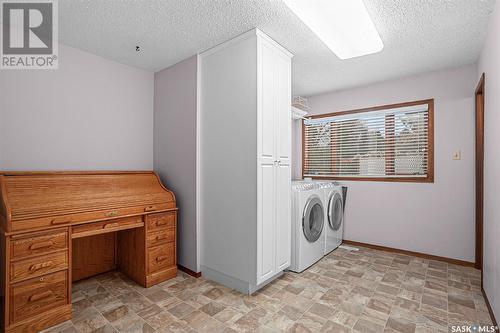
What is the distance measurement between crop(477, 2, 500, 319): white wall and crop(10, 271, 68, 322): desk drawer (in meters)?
3.19

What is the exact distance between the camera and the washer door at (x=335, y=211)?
3.37 meters

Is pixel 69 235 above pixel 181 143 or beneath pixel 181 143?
beneath

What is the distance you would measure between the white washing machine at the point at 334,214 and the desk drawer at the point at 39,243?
2.80 m

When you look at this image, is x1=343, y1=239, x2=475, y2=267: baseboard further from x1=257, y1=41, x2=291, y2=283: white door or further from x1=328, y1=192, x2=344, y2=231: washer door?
x1=257, y1=41, x2=291, y2=283: white door

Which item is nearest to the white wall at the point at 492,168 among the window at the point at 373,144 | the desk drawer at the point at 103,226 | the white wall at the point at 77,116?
the window at the point at 373,144

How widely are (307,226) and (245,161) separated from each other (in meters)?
1.15

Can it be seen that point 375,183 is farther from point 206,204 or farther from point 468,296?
point 206,204

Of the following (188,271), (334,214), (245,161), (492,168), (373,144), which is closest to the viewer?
(492,168)

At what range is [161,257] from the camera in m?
2.55

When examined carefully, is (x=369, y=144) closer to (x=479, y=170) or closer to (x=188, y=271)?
(x=479, y=170)

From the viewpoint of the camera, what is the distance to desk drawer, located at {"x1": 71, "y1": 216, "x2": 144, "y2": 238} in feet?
6.66

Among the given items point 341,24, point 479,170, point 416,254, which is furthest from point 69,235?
point 479,170

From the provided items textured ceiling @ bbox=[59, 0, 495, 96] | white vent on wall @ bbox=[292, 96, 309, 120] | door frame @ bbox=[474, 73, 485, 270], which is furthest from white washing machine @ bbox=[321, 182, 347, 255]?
textured ceiling @ bbox=[59, 0, 495, 96]

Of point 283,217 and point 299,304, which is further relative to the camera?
point 283,217
